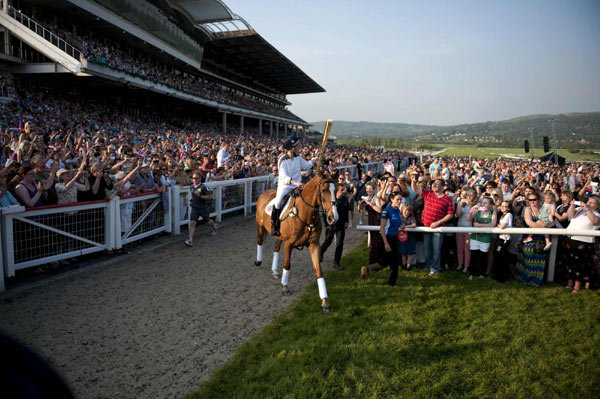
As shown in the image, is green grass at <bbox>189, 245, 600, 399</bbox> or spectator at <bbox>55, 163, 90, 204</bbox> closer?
green grass at <bbox>189, 245, 600, 399</bbox>

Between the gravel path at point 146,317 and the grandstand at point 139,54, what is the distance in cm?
1965

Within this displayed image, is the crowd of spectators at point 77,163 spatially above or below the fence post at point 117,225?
above

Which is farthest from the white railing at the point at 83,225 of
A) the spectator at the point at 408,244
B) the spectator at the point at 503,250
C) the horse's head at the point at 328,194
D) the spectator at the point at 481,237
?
the spectator at the point at 503,250

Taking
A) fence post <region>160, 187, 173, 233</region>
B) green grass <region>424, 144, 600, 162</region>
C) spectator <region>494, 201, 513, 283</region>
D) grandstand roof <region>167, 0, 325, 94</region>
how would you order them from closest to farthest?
1. spectator <region>494, 201, 513, 283</region>
2. fence post <region>160, 187, 173, 233</region>
3. grandstand roof <region>167, 0, 325, 94</region>
4. green grass <region>424, 144, 600, 162</region>

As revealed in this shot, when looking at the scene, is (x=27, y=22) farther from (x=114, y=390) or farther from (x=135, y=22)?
(x=114, y=390)

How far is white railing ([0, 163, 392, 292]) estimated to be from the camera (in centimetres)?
544

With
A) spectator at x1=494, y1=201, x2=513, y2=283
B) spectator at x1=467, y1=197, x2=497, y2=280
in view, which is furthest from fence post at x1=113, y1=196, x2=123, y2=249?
spectator at x1=494, y1=201, x2=513, y2=283

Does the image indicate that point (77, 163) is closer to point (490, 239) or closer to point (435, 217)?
point (435, 217)

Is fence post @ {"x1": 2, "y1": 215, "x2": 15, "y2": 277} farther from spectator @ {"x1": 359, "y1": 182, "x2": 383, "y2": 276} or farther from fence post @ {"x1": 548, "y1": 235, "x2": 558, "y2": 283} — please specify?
fence post @ {"x1": 548, "y1": 235, "x2": 558, "y2": 283}

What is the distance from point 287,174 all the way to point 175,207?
427 cm

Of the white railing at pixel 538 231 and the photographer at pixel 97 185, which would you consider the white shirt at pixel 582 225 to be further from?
the photographer at pixel 97 185

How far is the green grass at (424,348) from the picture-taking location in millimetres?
3422

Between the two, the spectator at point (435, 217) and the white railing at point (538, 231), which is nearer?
the white railing at point (538, 231)

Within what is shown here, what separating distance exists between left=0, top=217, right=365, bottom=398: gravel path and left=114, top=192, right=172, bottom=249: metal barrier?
0.59m
